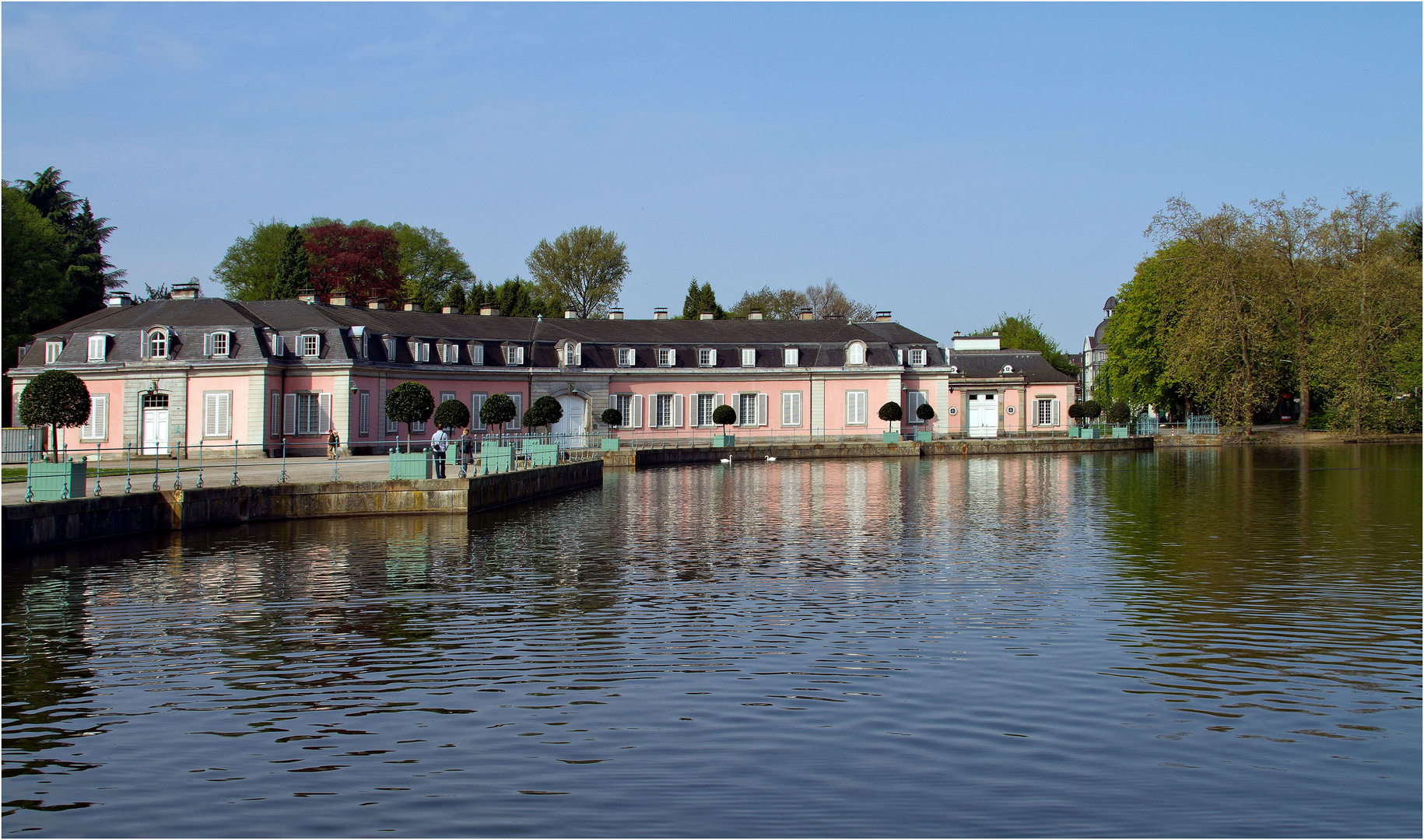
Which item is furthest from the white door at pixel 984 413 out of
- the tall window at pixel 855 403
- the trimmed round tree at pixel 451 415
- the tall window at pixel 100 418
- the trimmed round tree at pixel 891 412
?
the tall window at pixel 100 418

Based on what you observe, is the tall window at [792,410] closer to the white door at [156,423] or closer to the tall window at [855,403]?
the tall window at [855,403]

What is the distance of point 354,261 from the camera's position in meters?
68.7

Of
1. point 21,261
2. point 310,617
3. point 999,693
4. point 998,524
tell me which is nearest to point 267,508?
point 310,617

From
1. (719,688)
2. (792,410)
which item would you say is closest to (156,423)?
(792,410)

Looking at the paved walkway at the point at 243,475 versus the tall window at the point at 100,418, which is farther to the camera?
the tall window at the point at 100,418

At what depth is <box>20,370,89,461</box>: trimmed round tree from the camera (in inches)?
1137

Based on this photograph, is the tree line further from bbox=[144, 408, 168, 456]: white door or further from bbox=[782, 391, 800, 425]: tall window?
bbox=[144, 408, 168, 456]: white door

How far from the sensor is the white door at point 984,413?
2522 inches

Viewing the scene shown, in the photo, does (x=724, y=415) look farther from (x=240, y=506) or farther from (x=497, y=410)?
(x=240, y=506)

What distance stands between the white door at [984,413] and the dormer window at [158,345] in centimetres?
3981

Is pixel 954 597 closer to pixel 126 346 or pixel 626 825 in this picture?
pixel 626 825

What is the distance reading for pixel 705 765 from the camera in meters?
7.39

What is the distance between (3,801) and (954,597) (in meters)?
9.59

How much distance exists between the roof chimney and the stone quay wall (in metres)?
25.3
